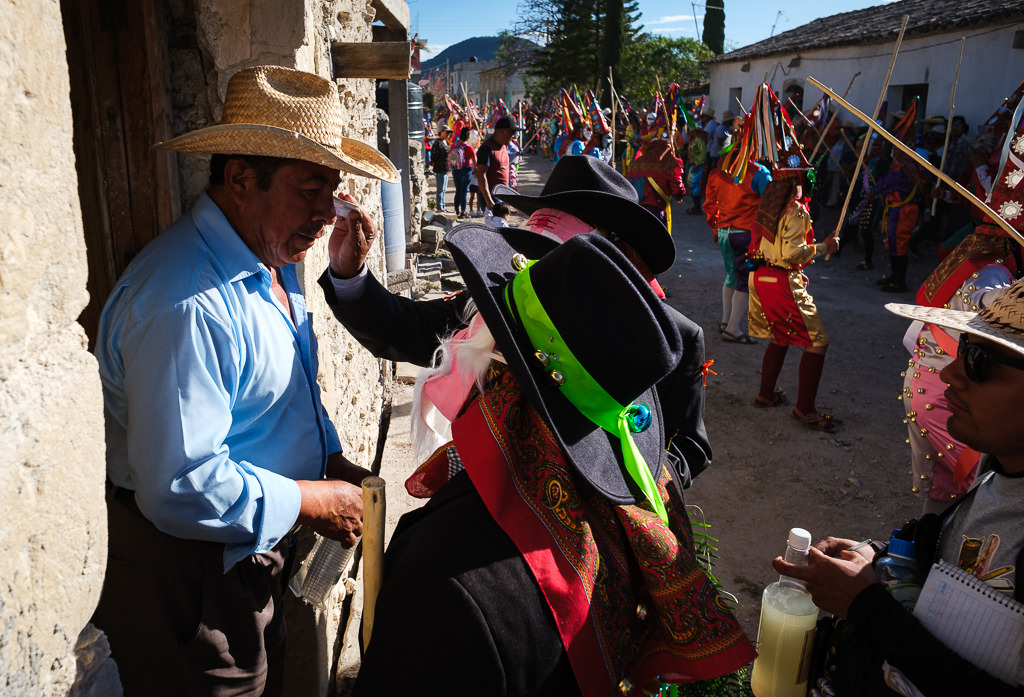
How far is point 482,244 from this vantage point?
1703 millimetres

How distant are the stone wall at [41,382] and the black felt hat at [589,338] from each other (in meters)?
0.70

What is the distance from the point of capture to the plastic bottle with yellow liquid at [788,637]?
1.77 metres

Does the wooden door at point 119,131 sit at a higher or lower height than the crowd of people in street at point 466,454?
higher

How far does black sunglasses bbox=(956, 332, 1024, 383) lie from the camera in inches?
59.6

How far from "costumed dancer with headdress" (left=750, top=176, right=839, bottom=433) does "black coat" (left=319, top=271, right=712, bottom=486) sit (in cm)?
369

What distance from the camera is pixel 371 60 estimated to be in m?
2.76

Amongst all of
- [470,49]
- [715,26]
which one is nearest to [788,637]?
[715,26]

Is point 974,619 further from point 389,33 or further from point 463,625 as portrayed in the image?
point 389,33

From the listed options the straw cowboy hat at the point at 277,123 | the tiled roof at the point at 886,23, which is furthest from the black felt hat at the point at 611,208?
the tiled roof at the point at 886,23

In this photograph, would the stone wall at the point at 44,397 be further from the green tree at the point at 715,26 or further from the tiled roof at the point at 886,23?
the green tree at the point at 715,26

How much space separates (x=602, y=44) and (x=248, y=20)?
34.7 meters

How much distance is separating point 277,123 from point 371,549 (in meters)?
1.10

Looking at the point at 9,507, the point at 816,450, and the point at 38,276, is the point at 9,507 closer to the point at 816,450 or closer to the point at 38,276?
the point at 38,276

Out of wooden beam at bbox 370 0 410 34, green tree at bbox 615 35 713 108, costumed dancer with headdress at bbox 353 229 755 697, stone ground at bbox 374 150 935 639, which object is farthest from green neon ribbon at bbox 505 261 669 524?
green tree at bbox 615 35 713 108
